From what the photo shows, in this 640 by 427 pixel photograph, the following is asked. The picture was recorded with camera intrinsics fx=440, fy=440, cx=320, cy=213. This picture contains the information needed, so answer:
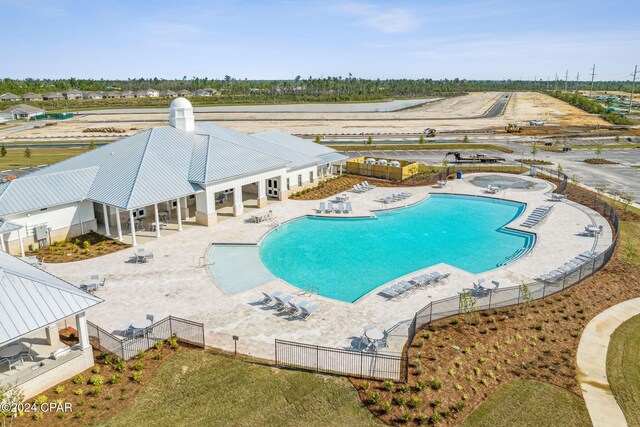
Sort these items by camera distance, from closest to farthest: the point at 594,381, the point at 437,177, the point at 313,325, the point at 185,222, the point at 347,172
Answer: the point at 594,381 < the point at 313,325 < the point at 185,222 < the point at 437,177 < the point at 347,172

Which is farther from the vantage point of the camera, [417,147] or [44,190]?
[417,147]

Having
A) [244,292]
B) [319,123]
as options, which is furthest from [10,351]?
[319,123]

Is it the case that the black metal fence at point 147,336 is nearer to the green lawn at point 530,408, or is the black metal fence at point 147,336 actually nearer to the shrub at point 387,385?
the shrub at point 387,385

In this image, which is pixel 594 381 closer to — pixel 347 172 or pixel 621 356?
pixel 621 356

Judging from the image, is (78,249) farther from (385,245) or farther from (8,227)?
(385,245)

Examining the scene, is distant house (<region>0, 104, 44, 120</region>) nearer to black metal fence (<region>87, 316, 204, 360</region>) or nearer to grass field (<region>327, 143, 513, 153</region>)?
grass field (<region>327, 143, 513, 153</region>)

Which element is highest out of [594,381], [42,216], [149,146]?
[149,146]

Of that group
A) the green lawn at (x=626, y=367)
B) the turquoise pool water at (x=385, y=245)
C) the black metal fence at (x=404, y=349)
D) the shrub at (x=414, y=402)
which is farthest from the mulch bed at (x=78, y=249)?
the green lawn at (x=626, y=367)

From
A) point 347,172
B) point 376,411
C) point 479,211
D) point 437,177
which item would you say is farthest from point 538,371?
point 347,172
